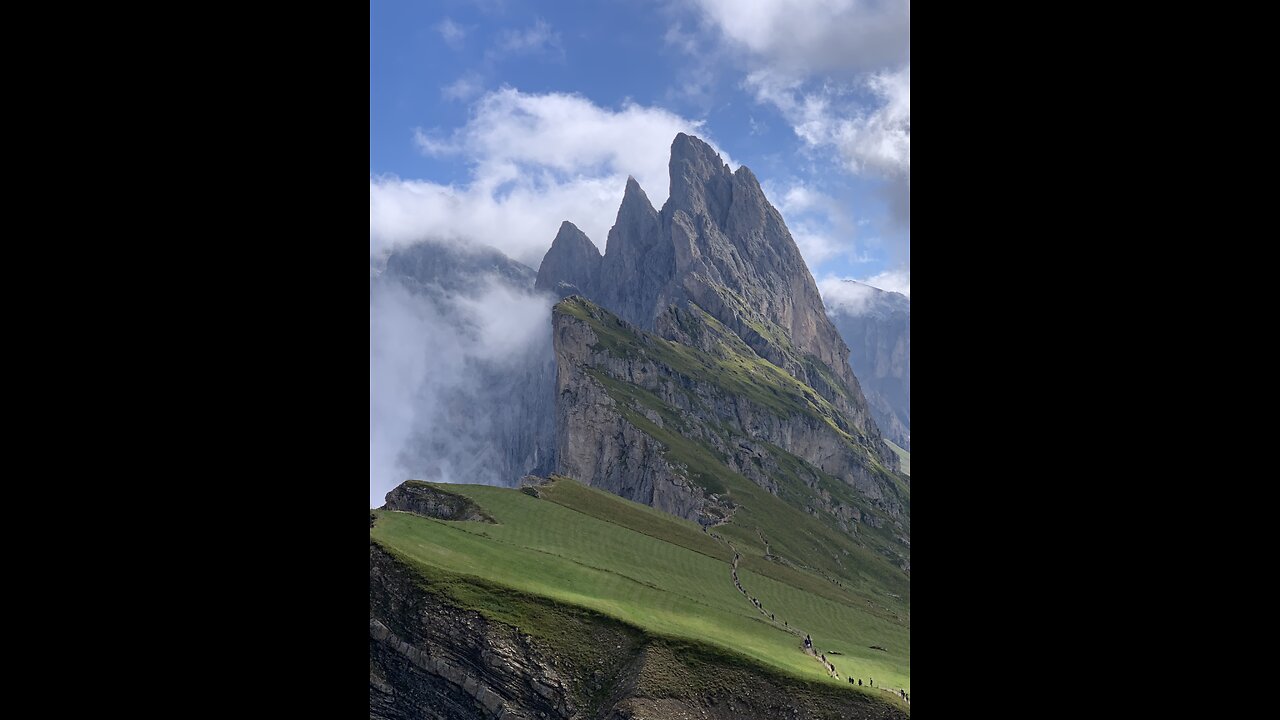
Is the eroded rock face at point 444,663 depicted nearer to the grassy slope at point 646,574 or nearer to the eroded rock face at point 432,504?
the grassy slope at point 646,574

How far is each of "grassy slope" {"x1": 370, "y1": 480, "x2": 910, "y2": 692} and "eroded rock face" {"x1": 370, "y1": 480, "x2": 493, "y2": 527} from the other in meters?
3.06

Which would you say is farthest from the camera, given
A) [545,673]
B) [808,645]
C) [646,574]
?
[646,574]

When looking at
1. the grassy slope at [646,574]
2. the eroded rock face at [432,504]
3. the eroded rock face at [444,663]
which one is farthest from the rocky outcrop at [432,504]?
the eroded rock face at [444,663]

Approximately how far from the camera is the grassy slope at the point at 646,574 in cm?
8362

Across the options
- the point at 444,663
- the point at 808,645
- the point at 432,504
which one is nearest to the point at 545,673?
the point at 444,663

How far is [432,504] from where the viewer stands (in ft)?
402

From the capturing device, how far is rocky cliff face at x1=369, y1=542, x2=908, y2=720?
→ 67.1m

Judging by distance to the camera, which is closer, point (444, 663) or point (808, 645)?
point (444, 663)

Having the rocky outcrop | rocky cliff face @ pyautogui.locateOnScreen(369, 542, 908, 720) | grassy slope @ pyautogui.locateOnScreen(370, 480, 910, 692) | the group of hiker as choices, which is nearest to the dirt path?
the group of hiker

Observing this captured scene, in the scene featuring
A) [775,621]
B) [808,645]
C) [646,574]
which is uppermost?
[646,574]

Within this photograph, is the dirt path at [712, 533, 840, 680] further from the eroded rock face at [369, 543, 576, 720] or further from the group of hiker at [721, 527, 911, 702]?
the eroded rock face at [369, 543, 576, 720]

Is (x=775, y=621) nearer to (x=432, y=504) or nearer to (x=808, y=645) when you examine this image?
(x=808, y=645)

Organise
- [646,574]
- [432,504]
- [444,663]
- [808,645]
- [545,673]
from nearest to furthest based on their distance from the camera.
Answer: [545,673] → [444,663] → [808,645] → [646,574] → [432,504]

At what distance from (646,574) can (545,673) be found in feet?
138
